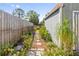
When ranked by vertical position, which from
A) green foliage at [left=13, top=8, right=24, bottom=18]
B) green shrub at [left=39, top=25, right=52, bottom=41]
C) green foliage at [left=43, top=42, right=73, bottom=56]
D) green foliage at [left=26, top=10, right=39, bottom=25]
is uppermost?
green foliage at [left=13, top=8, right=24, bottom=18]

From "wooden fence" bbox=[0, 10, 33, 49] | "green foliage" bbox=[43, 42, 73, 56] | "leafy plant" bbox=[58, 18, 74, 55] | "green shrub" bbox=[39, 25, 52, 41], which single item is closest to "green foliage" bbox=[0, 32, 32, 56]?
"wooden fence" bbox=[0, 10, 33, 49]

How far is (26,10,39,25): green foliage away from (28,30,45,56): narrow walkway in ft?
0.65

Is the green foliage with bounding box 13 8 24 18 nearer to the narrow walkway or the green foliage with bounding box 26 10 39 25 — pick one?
the green foliage with bounding box 26 10 39 25

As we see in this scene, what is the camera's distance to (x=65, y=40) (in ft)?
18.4

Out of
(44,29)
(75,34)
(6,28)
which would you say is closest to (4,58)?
(6,28)

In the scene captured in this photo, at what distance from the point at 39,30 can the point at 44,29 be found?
102mm

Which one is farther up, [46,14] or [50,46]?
[46,14]

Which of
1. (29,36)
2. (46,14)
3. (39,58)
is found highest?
(46,14)

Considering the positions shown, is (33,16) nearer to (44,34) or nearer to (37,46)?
(44,34)

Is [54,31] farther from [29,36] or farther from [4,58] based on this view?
[4,58]

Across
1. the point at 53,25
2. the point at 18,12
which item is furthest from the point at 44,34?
the point at 18,12

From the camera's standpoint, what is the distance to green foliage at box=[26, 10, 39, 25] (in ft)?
18.3

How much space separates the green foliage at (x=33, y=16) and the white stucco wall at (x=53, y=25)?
203 mm

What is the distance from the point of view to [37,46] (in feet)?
18.8
